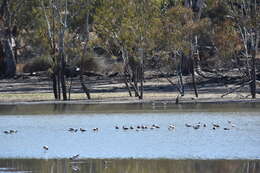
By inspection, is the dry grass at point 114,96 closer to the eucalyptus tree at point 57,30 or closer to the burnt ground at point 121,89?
the burnt ground at point 121,89

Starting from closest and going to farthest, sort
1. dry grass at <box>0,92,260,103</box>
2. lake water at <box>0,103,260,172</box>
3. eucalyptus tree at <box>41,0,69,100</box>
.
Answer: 1. lake water at <box>0,103,260,172</box>
2. eucalyptus tree at <box>41,0,69,100</box>
3. dry grass at <box>0,92,260,103</box>

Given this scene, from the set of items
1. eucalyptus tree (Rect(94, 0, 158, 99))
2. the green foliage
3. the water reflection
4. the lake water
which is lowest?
the green foliage

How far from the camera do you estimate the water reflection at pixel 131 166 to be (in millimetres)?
18609

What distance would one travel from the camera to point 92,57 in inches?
2233

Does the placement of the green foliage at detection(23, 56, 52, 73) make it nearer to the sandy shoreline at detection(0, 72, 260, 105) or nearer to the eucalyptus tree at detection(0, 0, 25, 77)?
the eucalyptus tree at detection(0, 0, 25, 77)

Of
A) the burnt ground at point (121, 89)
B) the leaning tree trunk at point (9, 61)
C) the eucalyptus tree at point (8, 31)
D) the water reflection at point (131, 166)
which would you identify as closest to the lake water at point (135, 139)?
the water reflection at point (131, 166)

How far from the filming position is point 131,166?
1936 centimetres

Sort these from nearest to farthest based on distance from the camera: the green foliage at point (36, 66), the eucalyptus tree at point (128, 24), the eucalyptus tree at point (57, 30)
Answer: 1. the eucalyptus tree at point (128, 24)
2. the eucalyptus tree at point (57, 30)
3. the green foliage at point (36, 66)

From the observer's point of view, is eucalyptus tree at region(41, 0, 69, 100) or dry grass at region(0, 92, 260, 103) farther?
dry grass at region(0, 92, 260, 103)

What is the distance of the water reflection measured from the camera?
18609 mm

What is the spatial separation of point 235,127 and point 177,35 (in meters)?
12.8

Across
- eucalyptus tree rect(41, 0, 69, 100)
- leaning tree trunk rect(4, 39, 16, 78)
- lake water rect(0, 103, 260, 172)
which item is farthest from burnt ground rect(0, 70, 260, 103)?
lake water rect(0, 103, 260, 172)

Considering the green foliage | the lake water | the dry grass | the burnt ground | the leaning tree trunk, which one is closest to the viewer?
the lake water

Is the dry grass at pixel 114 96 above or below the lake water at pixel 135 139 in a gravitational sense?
below
